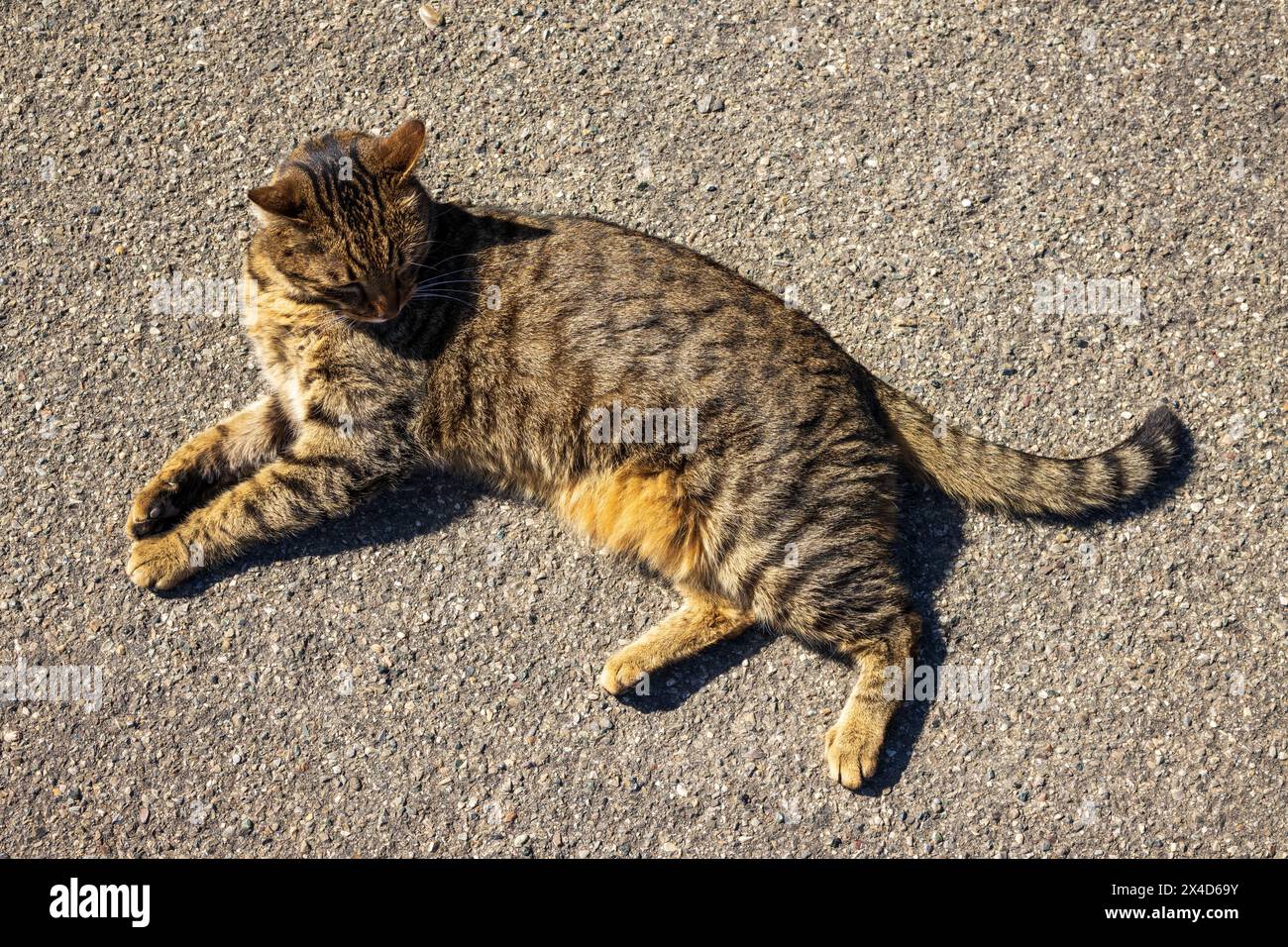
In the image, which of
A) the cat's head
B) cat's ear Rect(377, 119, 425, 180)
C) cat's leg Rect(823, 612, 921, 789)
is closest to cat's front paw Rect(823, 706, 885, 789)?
cat's leg Rect(823, 612, 921, 789)

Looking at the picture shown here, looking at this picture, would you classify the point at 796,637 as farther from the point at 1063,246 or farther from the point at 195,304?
the point at 195,304

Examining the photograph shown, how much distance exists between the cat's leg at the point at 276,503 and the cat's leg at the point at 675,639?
4.08 feet

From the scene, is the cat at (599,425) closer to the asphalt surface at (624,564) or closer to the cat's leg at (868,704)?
the cat's leg at (868,704)

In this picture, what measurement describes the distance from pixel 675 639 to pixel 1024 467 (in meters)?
1.62

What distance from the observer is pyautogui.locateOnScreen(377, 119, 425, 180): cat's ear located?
11.9ft

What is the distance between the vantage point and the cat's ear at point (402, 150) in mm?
3627

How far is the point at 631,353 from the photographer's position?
12.1 feet

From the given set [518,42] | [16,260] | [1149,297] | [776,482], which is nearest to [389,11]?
[518,42]

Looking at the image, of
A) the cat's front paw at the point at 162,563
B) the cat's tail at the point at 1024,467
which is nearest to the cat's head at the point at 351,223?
the cat's front paw at the point at 162,563

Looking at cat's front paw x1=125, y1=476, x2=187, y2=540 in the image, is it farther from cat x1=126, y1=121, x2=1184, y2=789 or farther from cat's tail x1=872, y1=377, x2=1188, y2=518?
cat's tail x1=872, y1=377, x2=1188, y2=518

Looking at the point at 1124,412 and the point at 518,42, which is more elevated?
the point at 518,42

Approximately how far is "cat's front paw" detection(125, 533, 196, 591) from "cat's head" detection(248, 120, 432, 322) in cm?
116

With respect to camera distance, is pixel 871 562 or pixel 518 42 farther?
pixel 518 42

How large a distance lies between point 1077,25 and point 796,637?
11.2 ft
